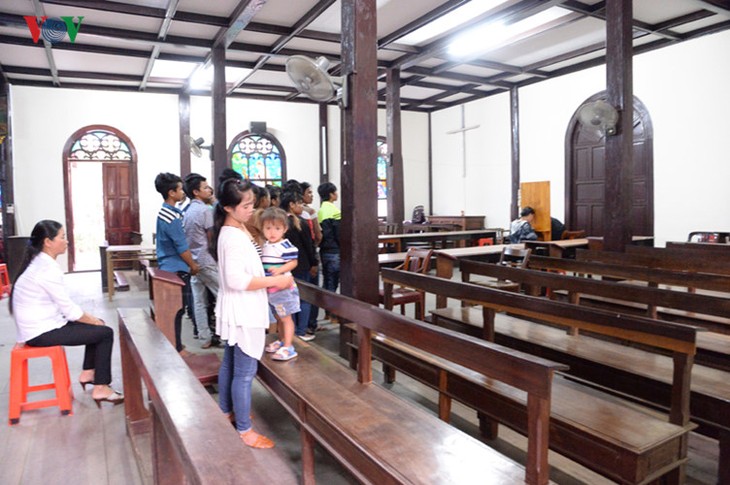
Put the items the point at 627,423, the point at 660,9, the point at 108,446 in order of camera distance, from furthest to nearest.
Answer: the point at 660,9
the point at 108,446
the point at 627,423

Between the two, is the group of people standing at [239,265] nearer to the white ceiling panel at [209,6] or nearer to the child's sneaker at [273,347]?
the child's sneaker at [273,347]

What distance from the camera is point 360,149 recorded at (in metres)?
3.66

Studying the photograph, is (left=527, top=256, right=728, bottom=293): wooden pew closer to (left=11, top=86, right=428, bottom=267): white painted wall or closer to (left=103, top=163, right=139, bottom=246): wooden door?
(left=11, top=86, right=428, bottom=267): white painted wall

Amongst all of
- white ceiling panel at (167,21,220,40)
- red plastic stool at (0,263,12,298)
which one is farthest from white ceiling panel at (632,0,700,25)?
red plastic stool at (0,263,12,298)

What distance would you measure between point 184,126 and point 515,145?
7170 millimetres

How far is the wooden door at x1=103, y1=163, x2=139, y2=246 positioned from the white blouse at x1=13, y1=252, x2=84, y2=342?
26.0ft

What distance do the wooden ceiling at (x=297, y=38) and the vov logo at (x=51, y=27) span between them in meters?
0.10

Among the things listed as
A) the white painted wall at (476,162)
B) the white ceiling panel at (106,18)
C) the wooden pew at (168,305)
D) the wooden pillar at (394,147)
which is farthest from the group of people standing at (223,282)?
the white painted wall at (476,162)

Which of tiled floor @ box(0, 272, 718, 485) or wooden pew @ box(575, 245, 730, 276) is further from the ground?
wooden pew @ box(575, 245, 730, 276)

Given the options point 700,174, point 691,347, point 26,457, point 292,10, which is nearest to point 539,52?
point 700,174

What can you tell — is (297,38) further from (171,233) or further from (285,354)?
(285,354)

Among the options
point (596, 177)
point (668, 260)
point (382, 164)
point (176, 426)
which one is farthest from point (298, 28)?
point (176, 426)

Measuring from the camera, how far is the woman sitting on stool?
3.10 metres

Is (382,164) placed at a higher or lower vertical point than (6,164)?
higher
